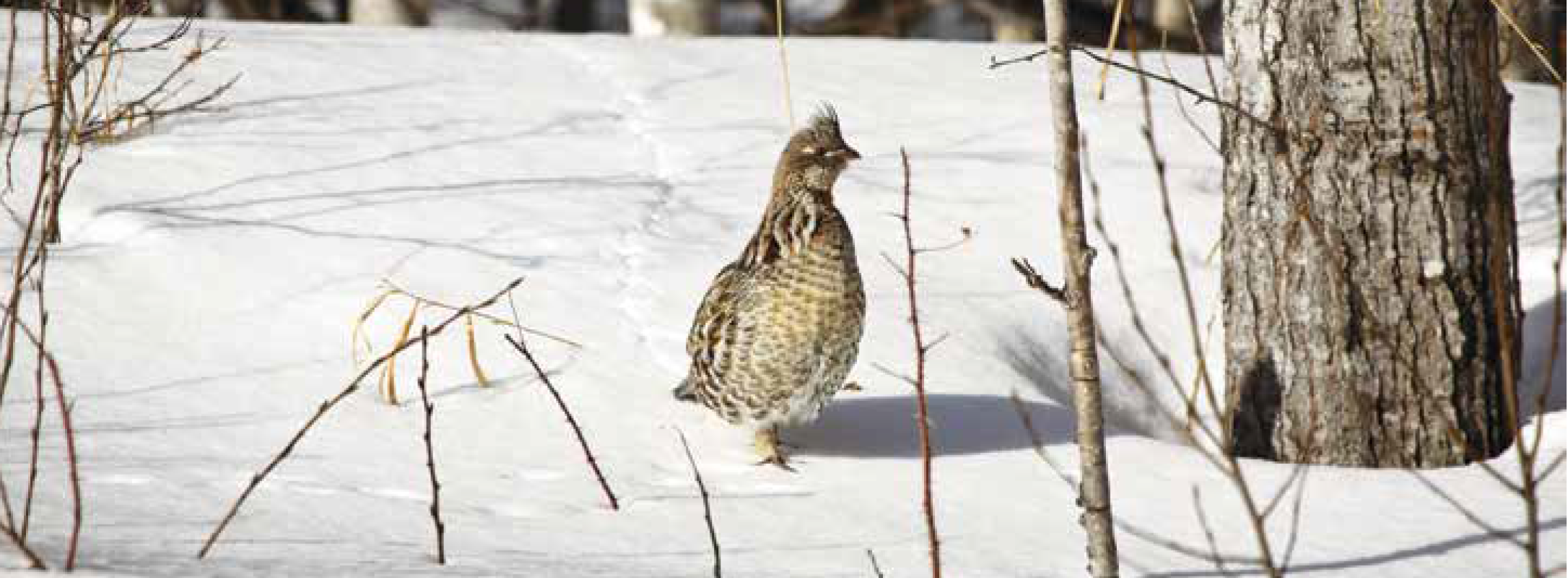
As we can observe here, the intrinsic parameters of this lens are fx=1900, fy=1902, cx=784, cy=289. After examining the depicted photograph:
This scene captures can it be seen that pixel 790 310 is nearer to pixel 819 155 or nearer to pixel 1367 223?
pixel 819 155

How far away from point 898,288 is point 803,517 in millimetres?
1794

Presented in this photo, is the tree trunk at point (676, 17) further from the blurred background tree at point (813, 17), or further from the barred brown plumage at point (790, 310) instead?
the barred brown plumage at point (790, 310)

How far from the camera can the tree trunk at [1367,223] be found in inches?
194

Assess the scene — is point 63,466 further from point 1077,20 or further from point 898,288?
point 1077,20

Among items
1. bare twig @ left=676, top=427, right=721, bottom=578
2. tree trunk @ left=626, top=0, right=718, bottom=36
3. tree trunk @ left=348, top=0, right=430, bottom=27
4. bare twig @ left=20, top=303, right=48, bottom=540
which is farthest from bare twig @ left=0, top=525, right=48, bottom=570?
tree trunk @ left=348, top=0, right=430, bottom=27

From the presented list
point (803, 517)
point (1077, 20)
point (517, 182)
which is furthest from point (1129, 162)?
point (1077, 20)

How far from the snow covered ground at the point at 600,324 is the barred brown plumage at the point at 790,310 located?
0.18 m

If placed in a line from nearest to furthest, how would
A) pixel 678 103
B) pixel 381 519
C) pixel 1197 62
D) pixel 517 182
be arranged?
pixel 381 519 < pixel 517 182 < pixel 678 103 < pixel 1197 62

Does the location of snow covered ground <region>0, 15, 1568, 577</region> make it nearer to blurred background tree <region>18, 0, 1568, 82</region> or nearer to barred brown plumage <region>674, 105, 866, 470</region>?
barred brown plumage <region>674, 105, 866, 470</region>

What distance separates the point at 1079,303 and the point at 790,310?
1.45 metres

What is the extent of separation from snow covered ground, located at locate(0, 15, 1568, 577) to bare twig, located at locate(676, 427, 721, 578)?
0.15 feet

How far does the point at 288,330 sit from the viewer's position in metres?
5.22

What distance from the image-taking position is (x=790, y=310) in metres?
4.57

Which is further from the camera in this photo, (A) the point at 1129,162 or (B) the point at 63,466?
(A) the point at 1129,162
